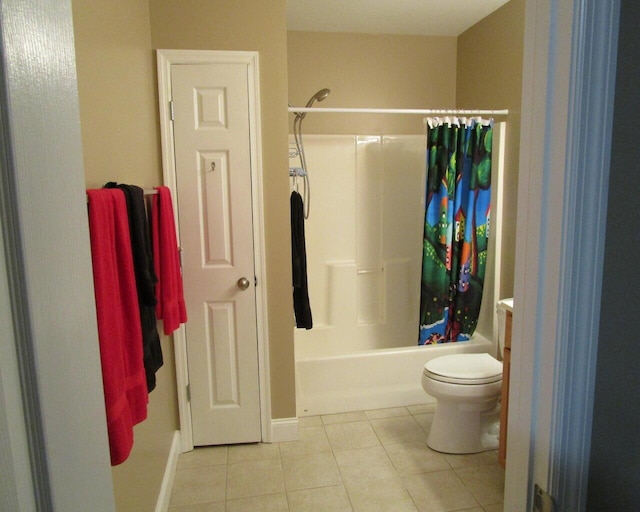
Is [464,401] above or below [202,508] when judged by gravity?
above

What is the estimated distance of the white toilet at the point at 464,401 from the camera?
2367 millimetres

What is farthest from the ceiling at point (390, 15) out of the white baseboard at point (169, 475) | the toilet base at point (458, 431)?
the white baseboard at point (169, 475)

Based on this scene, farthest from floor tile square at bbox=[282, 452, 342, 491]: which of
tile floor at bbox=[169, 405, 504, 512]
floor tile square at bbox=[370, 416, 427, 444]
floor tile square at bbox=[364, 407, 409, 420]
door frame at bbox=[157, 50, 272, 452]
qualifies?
floor tile square at bbox=[364, 407, 409, 420]

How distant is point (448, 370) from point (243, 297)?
1174 mm

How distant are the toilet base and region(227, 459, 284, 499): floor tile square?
0.86m

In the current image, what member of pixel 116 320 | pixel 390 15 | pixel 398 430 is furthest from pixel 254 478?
pixel 390 15

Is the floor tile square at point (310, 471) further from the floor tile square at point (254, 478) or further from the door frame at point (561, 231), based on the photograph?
the door frame at point (561, 231)

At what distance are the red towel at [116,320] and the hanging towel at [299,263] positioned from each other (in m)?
1.42

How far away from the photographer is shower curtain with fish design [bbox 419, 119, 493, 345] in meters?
2.90

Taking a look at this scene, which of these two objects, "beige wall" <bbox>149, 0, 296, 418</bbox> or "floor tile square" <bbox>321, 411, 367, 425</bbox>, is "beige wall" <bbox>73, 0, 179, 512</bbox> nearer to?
"beige wall" <bbox>149, 0, 296, 418</bbox>

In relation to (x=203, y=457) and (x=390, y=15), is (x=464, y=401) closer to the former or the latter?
(x=203, y=457)

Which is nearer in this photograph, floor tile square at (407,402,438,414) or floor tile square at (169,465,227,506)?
floor tile square at (169,465,227,506)

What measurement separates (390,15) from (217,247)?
2.05 metres

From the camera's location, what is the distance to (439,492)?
7.09 ft
